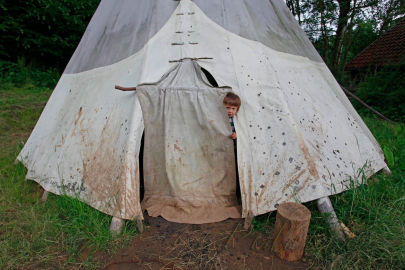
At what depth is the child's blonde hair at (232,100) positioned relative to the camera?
2725 millimetres

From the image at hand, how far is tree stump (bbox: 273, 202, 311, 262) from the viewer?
204 cm

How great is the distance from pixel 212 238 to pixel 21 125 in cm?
492

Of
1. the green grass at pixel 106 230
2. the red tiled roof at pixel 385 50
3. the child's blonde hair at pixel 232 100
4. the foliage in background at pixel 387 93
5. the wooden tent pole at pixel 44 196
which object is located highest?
the child's blonde hair at pixel 232 100

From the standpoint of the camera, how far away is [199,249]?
7.68 ft

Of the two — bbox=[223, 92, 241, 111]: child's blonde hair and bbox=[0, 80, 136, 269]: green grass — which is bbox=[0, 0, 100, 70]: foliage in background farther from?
bbox=[223, 92, 241, 111]: child's blonde hair

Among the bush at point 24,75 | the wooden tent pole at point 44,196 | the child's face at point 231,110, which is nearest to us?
the child's face at point 231,110

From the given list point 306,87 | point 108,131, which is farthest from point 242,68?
point 108,131

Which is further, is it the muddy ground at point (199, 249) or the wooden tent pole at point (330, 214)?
the wooden tent pole at point (330, 214)

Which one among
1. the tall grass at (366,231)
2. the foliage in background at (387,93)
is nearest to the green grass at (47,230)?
the tall grass at (366,231)

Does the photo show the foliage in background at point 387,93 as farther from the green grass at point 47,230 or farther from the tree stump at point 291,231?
the green grass at point 47,230

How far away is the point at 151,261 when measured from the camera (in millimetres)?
2213

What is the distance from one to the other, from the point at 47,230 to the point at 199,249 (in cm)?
135

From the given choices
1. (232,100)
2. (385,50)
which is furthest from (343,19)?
(232,100)

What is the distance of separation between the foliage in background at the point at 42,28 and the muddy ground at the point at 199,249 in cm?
720
